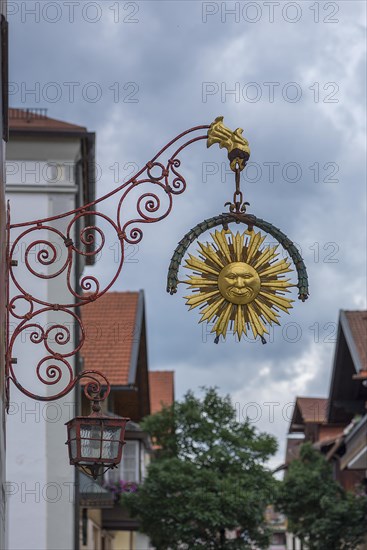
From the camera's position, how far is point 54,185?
2108 cm

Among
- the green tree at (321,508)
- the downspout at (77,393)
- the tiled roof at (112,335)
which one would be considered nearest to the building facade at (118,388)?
the tiled roof at (112,335)

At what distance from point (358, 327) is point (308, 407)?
549 inches

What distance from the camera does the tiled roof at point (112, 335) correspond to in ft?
91.7

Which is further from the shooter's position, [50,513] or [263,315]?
[50,513]

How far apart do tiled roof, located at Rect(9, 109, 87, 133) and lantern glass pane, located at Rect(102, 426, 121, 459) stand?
1251 cm

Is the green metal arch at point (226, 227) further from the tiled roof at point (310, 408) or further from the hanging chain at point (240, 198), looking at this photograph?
the tiled roof at point (310, 408)

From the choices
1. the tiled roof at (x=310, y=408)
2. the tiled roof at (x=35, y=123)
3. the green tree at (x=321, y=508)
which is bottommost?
the green tree at (x=321, y=508)

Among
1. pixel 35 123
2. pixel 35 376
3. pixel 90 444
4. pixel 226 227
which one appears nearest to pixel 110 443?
pixel 90 444

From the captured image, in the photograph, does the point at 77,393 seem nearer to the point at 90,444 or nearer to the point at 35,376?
the point at 35,376

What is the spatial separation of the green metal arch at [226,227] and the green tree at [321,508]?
909 inches

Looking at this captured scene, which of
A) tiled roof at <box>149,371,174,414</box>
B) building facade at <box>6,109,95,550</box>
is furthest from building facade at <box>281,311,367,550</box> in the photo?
building facade at <box>6,109,95,550</box>

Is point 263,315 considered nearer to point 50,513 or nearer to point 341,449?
point 50,513

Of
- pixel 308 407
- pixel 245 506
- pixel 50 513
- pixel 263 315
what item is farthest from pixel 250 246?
pixel 308 407

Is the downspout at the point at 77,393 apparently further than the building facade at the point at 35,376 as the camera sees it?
Yes
